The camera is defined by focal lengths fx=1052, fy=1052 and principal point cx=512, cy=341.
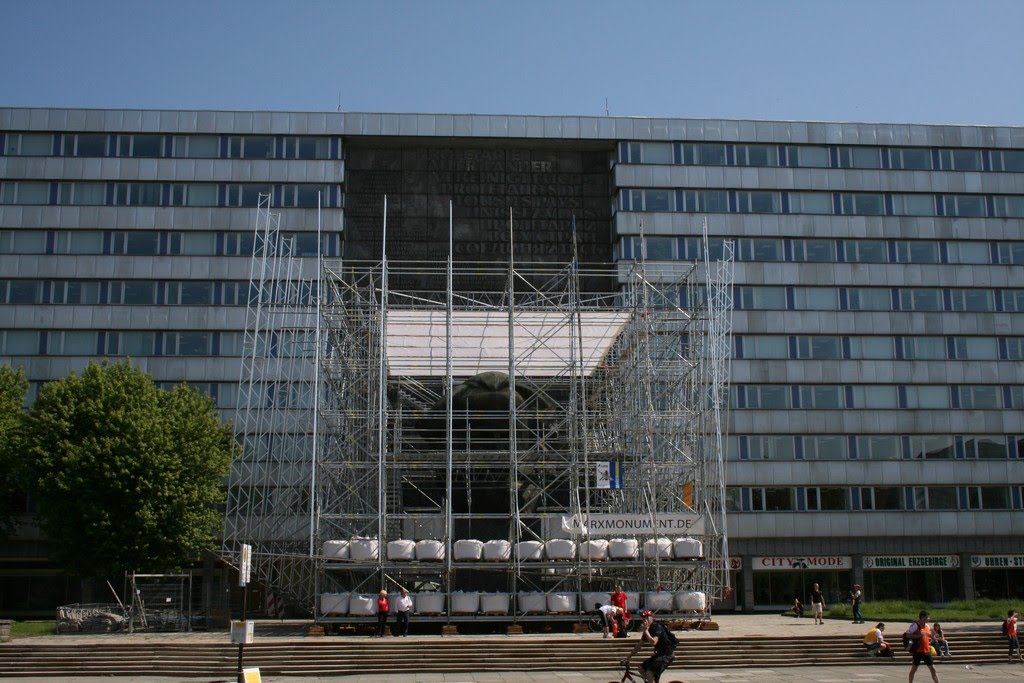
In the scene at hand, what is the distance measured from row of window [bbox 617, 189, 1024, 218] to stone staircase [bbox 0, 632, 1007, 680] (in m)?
28.9

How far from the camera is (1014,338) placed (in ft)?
170

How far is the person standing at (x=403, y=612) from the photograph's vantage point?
27.2m

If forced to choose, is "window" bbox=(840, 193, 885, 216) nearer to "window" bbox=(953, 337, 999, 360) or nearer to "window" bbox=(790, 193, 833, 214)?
"window" bbox=(790, 193, 833, 214)

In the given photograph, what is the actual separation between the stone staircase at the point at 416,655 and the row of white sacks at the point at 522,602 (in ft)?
6.59

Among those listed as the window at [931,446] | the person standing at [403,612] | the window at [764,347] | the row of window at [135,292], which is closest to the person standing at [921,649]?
the person standing at [403,612]

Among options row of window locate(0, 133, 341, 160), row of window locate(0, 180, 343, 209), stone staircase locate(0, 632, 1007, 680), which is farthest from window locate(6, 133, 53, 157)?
stone staircase locate(0, 632, 1007, 680)

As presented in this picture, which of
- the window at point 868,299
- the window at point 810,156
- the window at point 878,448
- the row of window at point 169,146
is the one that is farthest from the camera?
the window at point 810,156

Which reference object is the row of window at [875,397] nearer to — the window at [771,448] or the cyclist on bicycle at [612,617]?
the window at [771,448]

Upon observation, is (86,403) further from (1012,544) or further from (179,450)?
(1012,544)

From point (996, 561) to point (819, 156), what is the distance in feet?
A: 69.8

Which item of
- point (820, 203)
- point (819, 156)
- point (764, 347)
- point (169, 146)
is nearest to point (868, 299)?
point (820, 203)

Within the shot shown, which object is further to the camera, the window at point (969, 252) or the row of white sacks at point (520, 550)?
the window at point (969, 252)

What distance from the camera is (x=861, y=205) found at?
52469 mm

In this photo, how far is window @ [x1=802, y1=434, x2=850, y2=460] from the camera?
49.7m
